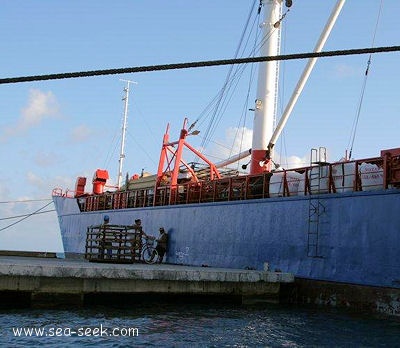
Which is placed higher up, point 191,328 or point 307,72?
point 307,72

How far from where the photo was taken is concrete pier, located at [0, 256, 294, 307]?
12.9m

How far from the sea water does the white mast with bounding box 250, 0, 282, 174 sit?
10.8 meters

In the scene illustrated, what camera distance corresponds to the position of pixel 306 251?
16.5m

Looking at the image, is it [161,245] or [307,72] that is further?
[161,245]

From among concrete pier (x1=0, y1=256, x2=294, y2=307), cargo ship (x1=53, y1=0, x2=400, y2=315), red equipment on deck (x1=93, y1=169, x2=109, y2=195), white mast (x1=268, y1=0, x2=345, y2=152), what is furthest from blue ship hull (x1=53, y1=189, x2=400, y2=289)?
red equipment on deck (x1=93, y1=169, x2=109, y2=195)

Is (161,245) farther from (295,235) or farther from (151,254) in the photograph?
(295,235)

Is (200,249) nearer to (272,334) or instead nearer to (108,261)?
(108,261)

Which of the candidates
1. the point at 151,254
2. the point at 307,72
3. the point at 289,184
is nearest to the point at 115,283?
the point at 289,184

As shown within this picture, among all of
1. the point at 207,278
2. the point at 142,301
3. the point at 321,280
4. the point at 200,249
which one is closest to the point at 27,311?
the point at 142,301

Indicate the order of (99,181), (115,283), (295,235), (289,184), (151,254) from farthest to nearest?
(99,181) → (151,254) → (289,184) → (295,235) → (115,283)

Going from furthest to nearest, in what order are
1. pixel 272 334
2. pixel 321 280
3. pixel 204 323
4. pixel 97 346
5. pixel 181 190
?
pixel 181 190, pixel 321 280, pixel 204 323, pixel 272 334, pixel 97 346

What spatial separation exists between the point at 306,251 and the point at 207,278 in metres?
3.58

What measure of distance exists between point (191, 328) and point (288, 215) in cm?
724

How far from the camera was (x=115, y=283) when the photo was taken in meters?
13.9
